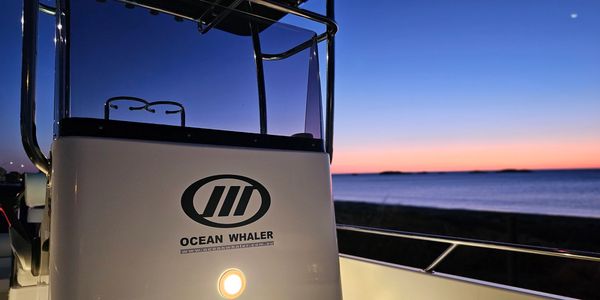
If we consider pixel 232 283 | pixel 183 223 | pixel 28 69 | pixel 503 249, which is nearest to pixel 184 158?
pixel 183 223

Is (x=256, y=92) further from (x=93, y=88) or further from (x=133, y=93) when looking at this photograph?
(x=93, y=88)

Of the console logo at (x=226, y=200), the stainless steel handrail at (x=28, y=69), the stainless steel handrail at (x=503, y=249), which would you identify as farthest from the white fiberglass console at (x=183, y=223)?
the stainless steel handrail at (x=503, y=249)

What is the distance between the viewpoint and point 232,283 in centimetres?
116

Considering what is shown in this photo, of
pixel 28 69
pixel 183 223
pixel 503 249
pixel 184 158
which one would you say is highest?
pixel 28 69

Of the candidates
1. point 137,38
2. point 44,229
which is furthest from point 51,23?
point 44,229

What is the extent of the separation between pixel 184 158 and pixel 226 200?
0.17m

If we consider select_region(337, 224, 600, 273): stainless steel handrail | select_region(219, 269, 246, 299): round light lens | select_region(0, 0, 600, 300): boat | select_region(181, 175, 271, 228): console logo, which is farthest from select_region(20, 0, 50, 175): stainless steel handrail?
select_region(337, 224, 600, 273): stainless steel handrail

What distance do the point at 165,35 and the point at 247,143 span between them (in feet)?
1.71

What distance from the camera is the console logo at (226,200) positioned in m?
1.14

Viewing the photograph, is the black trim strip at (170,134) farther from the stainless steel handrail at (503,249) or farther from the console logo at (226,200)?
the stainless steel handrail at (503,249)

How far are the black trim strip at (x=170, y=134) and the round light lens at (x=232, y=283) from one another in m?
0.38

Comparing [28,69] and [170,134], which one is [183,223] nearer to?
[170,134]

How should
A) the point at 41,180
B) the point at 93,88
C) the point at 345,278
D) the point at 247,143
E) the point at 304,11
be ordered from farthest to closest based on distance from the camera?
the point at 345,278 → the point at 41,180 → the point at 304,11 → the point at 247,143 → the point at 93,88

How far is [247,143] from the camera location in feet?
4.25
